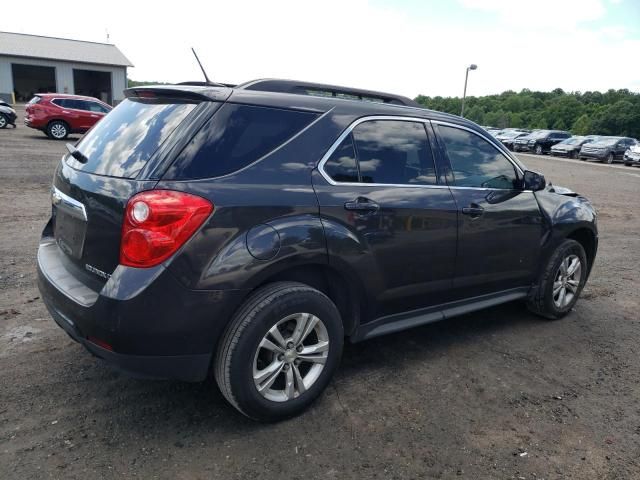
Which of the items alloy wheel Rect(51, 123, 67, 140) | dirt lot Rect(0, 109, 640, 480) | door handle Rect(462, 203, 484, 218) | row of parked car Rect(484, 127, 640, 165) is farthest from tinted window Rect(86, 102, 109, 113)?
row of parked car Rect(484, 127, 640, 165)

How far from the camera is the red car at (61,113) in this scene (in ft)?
60.7

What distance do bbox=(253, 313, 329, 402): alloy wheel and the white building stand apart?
47126 mm

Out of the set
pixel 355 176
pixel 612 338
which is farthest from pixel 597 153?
pixel 355 176

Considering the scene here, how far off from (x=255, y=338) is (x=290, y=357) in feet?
0.99

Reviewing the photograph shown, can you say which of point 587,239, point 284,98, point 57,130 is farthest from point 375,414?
point 57,130

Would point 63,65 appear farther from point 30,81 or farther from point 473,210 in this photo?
point 473,210

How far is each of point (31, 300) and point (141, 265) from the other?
2541mm

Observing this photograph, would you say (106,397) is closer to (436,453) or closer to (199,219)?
(199,219)

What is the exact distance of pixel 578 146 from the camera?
33.0 meters

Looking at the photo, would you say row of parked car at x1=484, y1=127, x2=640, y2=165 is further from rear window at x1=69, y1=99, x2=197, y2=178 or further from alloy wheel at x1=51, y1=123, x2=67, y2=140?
rear window at x1=69, y1=99, x2=197, y2=178

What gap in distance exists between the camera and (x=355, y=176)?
3234mm

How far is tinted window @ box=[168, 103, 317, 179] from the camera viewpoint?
8.79 ft

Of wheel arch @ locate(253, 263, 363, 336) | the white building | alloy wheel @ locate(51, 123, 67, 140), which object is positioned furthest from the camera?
the white building

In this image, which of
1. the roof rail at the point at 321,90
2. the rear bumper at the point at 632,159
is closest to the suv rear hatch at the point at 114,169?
the roof rail at the point at 321,90
